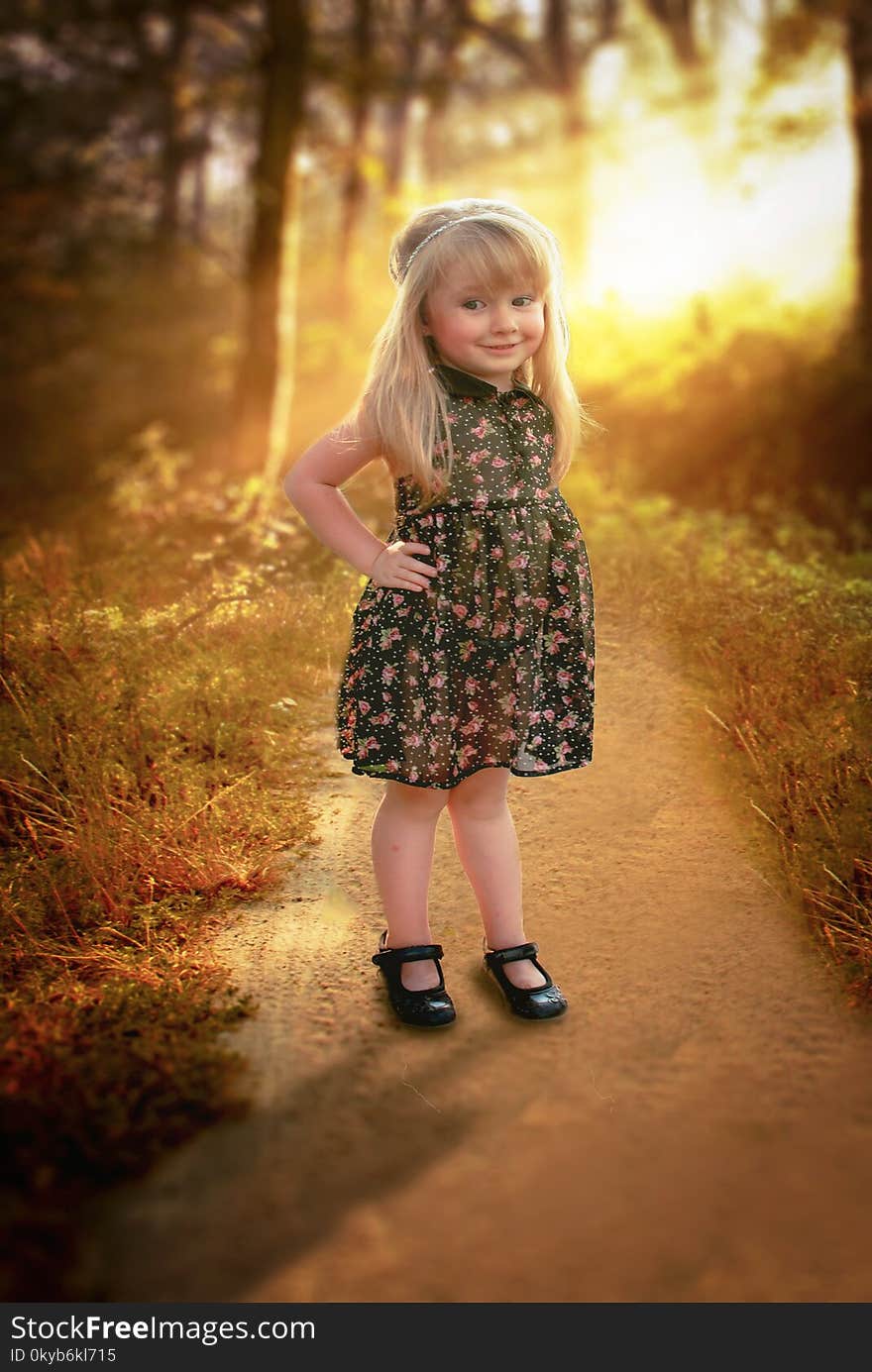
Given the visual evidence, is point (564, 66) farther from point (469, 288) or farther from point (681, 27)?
point (469, 288)

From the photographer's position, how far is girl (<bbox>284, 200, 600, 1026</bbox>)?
9.45ft

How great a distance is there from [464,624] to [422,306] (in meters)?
0.81

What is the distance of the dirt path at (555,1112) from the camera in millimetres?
2121

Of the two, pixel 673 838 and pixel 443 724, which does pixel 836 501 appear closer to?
pixel 673 838

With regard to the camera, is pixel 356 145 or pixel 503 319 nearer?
pixel 503 319

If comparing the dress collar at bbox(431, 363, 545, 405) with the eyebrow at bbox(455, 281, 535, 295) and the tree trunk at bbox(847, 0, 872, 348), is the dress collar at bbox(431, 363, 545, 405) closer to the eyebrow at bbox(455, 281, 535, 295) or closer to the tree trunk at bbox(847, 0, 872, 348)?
the eyebrow at bbox(455, 281, 535, 295)

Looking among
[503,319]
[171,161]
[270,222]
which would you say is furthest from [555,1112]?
[171,161]

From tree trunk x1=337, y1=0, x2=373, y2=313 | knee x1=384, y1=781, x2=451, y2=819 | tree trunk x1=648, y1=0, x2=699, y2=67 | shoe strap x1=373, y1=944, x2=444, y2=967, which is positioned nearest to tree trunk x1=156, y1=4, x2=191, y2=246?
tree trunk x1=337, y1=0, x2=373, y2=313

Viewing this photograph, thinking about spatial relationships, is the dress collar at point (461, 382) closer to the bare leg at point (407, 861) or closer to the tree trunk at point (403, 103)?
the bare leg at point (407, 861)

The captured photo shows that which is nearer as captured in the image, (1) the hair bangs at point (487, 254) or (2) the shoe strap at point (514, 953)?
(1) the hair bangs at point (487, 254)

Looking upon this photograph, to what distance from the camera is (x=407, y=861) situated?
10.0 ft

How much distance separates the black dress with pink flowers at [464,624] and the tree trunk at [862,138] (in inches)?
317

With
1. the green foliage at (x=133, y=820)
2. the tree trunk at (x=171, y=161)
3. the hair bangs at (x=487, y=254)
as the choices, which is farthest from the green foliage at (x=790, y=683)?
the tree trunk at (x=171, y=161)
